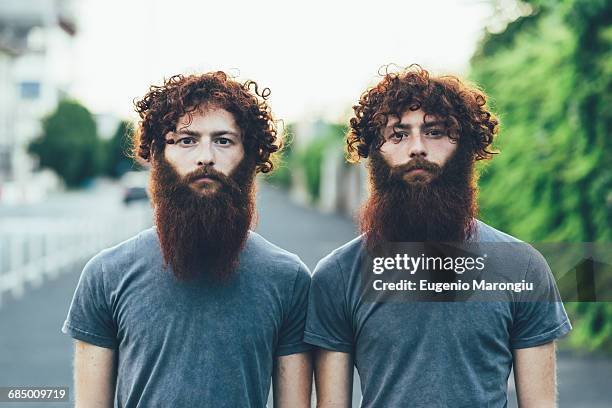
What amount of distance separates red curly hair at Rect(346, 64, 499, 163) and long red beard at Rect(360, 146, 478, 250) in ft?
0.20

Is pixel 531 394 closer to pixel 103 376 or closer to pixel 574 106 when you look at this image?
pixel 103 376

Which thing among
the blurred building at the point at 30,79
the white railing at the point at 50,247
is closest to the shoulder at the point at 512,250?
the white railing at the point at 50,247

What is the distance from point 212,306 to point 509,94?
6.62 meters

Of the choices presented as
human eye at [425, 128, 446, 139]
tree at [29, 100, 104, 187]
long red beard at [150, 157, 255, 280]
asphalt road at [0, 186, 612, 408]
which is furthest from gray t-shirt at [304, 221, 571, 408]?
tree at [29, 100, 104, 187]

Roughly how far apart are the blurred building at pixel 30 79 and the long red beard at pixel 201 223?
4751 cm

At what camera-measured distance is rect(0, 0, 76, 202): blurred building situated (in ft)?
174

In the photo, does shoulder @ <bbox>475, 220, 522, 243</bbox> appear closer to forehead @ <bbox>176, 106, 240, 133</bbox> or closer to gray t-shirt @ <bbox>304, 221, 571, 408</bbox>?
gray t-shirt @ <bbox>304, 221, 571, 408</bbox>

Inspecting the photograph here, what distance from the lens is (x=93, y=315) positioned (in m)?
2.76

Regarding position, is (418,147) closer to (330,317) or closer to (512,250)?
(512,250)

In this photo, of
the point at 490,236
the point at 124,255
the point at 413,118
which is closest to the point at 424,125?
the point at 413,118

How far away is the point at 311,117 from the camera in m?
46.1

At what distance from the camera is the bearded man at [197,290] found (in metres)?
2.69

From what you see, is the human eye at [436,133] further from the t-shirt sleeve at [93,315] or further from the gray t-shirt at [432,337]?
the t-shirt sleeve at [93,315]

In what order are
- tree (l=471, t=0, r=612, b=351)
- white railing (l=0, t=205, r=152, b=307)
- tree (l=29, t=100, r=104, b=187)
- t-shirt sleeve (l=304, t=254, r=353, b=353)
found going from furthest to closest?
tree (l=29, t=100, r=104, b=187), white railing (l=0, t=205, r=152, b=307), tree (l=471, t=0, r=612, b=351), t-shirt sleeve (l=304, t=254, r=353, b=353)
